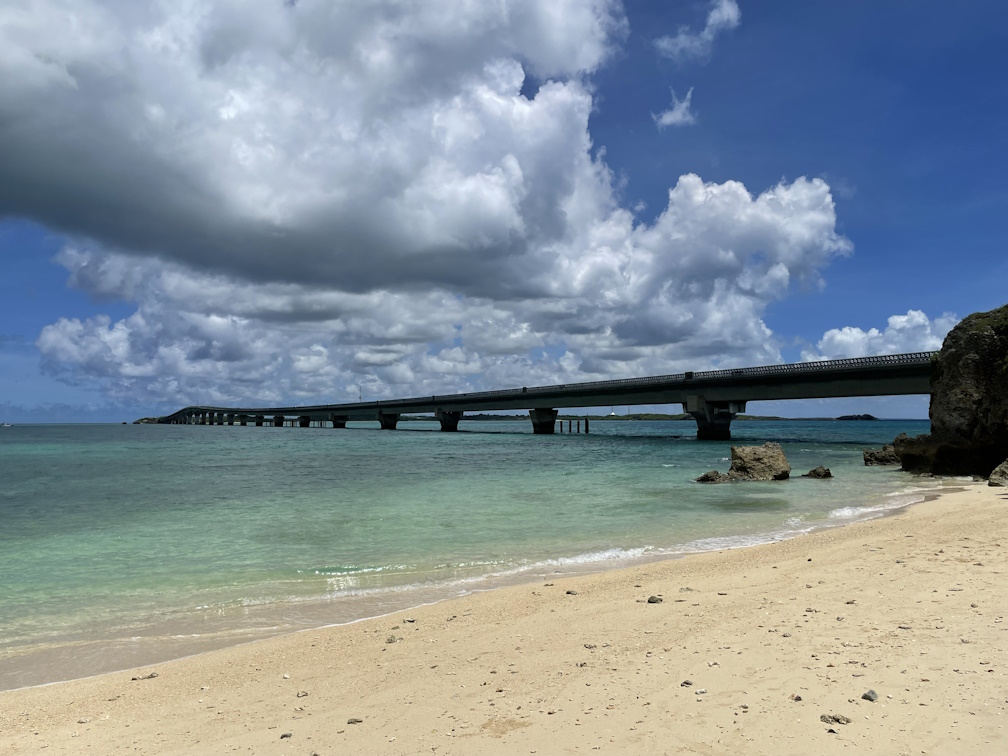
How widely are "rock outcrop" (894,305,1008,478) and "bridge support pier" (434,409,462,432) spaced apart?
4092 inches

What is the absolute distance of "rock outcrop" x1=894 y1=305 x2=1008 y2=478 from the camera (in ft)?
82.1

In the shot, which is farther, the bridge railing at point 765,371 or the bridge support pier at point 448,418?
the bridge support pier at point 448,418

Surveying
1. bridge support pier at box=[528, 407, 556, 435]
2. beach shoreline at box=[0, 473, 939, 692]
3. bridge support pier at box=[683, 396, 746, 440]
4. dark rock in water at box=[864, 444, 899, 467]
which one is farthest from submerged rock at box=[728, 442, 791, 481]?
bridge support pier at box=[528, 407, 556, 435]

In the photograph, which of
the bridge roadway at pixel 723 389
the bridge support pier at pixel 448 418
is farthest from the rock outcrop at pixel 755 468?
the bridge support pier at pixel 448 418

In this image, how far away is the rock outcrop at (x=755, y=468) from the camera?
83.7ft

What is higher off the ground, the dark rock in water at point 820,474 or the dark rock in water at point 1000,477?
the dark rock in water at point 1000,477

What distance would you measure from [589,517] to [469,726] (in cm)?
1251

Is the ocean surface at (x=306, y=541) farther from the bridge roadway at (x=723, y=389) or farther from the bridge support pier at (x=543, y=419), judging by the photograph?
the bridge support pier at (x=543, y=419)

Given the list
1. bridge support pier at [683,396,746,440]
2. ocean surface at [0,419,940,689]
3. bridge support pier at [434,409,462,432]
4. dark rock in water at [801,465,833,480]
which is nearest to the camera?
ocean surface at [0,419,940,689]

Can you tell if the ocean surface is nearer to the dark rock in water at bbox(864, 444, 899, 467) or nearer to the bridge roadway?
the dark rock in water at bbox(864, 444, 899, 467)

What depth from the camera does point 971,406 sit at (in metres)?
26.1

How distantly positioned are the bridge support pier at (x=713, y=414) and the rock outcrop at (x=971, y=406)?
46.0 meters

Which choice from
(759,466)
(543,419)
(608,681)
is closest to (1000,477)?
(759,466)

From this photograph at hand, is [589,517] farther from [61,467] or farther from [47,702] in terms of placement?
[61,467]
